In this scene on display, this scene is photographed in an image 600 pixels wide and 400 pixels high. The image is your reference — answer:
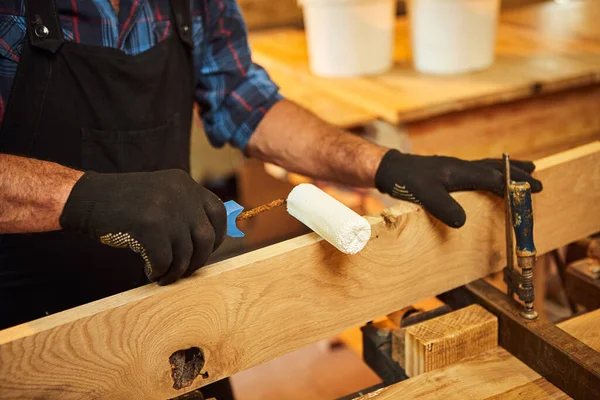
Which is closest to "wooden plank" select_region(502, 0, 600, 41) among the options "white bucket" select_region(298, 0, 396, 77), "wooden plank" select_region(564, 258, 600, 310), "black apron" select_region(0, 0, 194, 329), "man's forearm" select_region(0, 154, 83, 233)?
"white bucket" select_region(298, 0, 396, 77)

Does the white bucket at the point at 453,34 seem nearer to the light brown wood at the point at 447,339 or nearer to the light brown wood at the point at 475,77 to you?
the light brown wood at the point at 475,77

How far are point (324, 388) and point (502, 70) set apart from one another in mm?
1406

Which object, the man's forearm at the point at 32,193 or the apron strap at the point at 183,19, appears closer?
the man's forearm at the point at 32,193

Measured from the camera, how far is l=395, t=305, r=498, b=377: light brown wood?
1.21 meters

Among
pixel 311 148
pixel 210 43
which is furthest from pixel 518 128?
pixel 210 43

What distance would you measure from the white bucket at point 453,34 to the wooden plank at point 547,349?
1.31 m

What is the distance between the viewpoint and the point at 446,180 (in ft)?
4.28

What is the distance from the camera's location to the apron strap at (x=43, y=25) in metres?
1.33

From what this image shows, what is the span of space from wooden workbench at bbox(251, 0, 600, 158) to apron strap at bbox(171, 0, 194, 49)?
773mm

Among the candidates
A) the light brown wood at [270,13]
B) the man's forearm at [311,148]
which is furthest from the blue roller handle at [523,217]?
the light brown wood at [270,13]

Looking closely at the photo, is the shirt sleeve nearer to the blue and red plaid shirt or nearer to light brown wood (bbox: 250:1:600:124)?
the blue and red plaid shirt

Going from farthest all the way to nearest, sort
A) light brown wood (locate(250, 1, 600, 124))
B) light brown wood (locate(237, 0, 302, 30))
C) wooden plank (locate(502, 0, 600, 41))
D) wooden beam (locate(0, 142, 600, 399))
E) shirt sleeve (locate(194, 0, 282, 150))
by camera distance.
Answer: light brown wood (locate(237, 0, 302, 30))
wooden plank (locate(502, 0, 600, 41))
light brown wood (locate(250, 1, 600, 124))
shirt sleeve (locate(194, 0, 282, 150))
wooden beam (locate(0, 142, 600, 399))

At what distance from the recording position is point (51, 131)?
1405 millimetres

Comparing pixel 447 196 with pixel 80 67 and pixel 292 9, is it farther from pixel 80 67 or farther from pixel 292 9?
pixel 292 9
